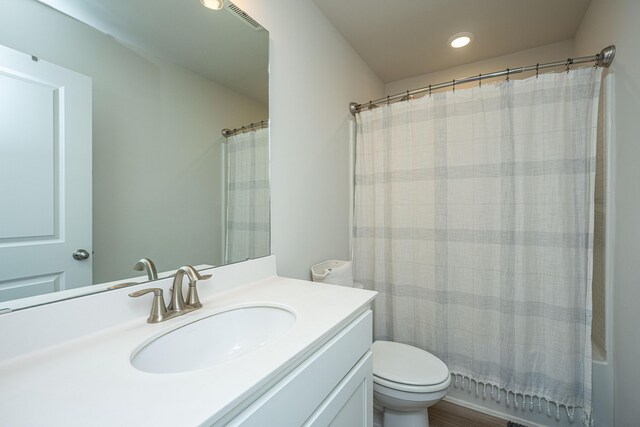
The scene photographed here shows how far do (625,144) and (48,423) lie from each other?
83.9 inches

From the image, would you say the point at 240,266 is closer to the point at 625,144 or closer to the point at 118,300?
the point at 118,300

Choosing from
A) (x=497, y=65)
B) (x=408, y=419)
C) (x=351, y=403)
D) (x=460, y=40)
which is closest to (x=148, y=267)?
(x=351, y=403)

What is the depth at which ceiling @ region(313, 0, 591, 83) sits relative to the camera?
1604mm

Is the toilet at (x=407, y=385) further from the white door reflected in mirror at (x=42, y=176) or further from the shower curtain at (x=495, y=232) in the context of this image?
the white door reflected in mirror at (x=42, y=176)

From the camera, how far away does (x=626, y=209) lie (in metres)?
1.22

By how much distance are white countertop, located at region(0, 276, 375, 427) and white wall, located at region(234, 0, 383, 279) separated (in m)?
0.70

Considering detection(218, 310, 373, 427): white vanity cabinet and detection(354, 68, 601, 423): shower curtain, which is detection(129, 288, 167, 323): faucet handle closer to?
detection(218, 310, 373, 427): white vanity cabinet

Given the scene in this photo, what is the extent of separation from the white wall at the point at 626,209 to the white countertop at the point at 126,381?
1.39 meters

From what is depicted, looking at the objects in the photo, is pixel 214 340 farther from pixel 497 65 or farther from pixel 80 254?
pixel 497 65

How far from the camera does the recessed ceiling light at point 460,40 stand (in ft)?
6.17

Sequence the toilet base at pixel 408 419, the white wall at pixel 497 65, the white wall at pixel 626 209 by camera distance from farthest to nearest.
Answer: the white wall at pixel 497 65
the toilet base at pixel 408 419
the white wall at pixel 626 209

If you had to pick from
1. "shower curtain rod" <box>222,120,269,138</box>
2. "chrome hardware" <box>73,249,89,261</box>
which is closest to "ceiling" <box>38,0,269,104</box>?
"shower curtain rod" <box>222,120,269,138</box>

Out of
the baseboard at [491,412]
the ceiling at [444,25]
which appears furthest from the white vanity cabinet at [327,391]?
the ceiling at [444,25]

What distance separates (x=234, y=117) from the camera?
1166 millimetres
